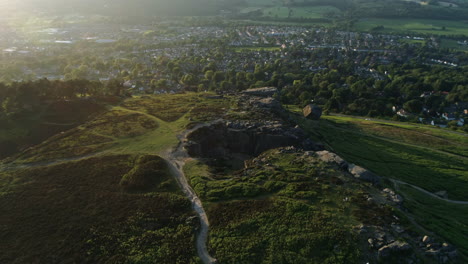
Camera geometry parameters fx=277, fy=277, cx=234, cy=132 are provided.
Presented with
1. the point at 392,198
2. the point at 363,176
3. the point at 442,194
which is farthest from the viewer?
the point at 442,194

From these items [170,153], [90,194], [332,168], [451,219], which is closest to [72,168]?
[90,194]

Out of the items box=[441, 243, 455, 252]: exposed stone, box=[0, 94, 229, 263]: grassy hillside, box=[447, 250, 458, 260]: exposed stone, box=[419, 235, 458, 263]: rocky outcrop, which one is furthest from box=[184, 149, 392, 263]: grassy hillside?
box=[447, 250, 458, 260]: exposed stone

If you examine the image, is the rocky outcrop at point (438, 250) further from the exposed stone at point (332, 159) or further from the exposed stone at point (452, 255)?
the exposed stone at point (332, 159)

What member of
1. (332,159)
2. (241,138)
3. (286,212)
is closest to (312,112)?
(241,138)

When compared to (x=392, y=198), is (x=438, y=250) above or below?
below

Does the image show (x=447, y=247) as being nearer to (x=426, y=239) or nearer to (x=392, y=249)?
(x=426, y=239)

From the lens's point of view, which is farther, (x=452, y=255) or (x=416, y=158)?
(x=416, y=158)

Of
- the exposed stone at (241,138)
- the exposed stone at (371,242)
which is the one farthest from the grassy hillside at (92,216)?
the exposed stone at (371,242)

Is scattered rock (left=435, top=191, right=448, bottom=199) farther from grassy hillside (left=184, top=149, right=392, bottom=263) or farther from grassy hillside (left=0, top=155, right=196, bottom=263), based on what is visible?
grassy hillside (left=0, top=155, right=196, bottom=263)

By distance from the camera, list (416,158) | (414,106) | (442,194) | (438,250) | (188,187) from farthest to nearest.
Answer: (414,106) → (416,158) → (442,194) → (188,187) → (438,250)
